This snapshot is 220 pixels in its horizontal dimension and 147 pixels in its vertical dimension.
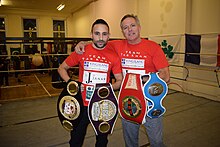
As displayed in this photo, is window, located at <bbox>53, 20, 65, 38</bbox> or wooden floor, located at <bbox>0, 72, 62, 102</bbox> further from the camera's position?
window, located at <bbox>53, 20, 65, 38</bbox>

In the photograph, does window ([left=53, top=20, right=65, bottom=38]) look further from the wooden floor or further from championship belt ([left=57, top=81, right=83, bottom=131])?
championship belt ([left=57, top=81, right=83, bottom=131])

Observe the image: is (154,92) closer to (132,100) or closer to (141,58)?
(132,100)

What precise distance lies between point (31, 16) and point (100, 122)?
10551mm

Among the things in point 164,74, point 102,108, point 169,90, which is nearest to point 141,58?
point 164,74

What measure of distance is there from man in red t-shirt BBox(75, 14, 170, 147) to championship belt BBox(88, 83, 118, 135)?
0.23 m

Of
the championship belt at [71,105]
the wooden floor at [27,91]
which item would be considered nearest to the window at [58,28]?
the wooden floor at [27,91]

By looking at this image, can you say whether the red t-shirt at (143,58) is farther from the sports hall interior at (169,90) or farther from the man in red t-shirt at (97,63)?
the sports hall interior at (169,90)

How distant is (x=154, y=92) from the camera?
3.51 feet

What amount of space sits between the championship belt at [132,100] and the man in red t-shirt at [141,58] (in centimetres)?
13

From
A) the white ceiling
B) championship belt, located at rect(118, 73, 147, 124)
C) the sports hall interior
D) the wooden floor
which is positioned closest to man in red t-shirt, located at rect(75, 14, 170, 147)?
championship belt, located at rect(118, 73, 147, 124)

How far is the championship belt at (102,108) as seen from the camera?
3.57 ft

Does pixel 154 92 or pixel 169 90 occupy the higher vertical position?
pixel 154 92

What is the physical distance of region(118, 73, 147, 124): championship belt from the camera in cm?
107

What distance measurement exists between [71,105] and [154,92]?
1.67ft
